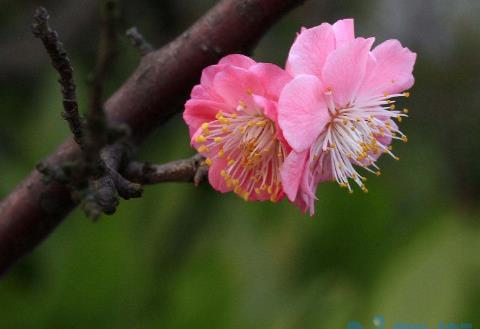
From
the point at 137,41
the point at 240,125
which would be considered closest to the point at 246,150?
the point at 240,125

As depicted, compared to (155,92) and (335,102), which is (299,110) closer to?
(335,102)

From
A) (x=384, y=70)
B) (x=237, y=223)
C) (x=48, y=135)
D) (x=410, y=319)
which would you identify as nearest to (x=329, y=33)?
(x=384, y=70)

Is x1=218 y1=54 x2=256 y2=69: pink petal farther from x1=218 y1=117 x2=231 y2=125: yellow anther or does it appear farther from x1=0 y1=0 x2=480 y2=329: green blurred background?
x1=0 y1=0 x2=480 y2=329: green blurred background

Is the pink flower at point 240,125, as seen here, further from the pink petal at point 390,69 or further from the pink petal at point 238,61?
the pink petal at point 390,69

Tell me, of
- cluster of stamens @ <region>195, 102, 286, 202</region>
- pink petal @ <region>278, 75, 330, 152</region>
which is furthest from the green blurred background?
pink petal @ <region>278, 75, 330, 152</region>

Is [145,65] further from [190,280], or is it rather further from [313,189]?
[190,280]
